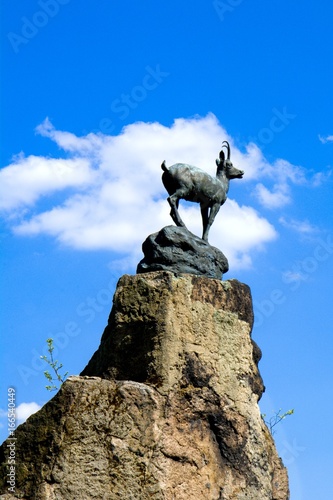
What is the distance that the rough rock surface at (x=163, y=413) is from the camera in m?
7.38

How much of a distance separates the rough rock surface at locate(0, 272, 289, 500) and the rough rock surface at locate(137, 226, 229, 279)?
25 centimetres

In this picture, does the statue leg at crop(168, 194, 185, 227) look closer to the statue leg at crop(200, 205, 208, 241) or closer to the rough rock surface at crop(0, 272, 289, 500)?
the statue leg at crop(200, 205, 208, 241)

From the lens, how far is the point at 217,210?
9.38m

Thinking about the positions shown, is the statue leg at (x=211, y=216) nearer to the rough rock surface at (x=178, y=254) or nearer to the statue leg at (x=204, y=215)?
the statue leg at (x=204, y=215)

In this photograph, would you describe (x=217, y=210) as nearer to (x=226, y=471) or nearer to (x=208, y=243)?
(x=208, y=243)

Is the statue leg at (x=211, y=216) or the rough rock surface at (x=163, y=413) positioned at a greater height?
the statue leg at (x=211, y=216)

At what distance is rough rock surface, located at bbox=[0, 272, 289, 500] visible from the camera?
7.38 m

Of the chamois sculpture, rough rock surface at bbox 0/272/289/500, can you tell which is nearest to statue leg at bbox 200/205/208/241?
the chamois sculpture

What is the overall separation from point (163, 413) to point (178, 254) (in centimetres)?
166

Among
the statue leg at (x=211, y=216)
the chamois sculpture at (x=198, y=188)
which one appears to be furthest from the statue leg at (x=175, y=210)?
the statue leg at (x=211, y=216)

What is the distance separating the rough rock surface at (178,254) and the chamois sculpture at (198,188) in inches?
12.2

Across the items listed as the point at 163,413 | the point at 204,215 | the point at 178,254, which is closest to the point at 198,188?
the point at 204,215

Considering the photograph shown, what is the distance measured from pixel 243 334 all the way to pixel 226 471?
4.35 feet

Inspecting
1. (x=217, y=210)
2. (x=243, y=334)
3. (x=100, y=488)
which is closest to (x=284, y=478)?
(x=243, y=334)
